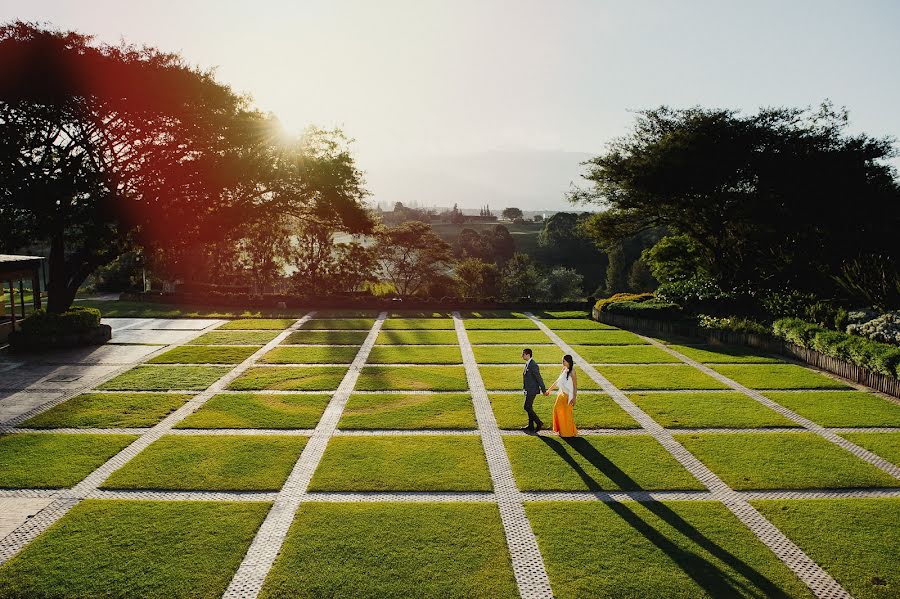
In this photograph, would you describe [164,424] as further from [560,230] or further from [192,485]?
[560,230]

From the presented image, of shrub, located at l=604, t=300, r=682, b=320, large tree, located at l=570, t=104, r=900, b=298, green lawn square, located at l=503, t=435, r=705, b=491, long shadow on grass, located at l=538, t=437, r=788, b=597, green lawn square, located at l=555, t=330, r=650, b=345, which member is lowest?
long shadow on grass, located at l=538, t=437, r=788, b=597

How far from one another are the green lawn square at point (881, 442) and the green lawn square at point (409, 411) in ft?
25.8

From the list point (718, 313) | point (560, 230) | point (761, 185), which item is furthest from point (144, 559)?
point (560, 230)

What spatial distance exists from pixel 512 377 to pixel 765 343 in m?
10.4

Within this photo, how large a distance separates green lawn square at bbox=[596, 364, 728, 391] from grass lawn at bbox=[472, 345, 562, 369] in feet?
7.93

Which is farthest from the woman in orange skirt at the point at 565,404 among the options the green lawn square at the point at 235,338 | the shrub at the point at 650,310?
the shrub at the point at 650,310

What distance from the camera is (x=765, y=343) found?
20.6m

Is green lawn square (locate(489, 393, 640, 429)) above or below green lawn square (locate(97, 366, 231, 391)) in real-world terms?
below

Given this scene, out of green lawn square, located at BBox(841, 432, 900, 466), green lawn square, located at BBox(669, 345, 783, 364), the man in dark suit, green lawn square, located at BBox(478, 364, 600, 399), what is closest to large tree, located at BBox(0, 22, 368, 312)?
green lawn square, located at BBox(478, 364, 600, 399)

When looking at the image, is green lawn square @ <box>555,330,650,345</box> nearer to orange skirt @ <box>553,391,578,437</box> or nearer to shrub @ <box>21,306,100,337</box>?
orange skirt @ <box>553,391,578,437</box>

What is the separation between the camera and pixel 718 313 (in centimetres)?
2488

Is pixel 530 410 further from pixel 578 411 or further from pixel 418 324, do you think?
pixel 418 324

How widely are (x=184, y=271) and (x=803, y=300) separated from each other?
1478 inches

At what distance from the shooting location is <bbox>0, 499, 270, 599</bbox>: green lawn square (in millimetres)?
6715
